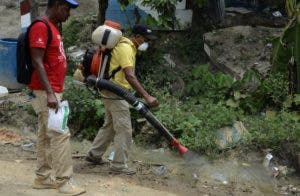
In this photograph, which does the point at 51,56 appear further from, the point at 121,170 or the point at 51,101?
the point at 121,170

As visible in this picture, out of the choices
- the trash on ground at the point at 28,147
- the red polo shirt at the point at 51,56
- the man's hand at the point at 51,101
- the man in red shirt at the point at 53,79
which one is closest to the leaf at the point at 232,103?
the trash on ground at the point at 28,147

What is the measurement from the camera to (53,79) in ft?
18.0

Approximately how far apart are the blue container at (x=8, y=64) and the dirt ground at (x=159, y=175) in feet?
5.01

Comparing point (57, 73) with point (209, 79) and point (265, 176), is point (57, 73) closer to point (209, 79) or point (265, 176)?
point (265, 176)

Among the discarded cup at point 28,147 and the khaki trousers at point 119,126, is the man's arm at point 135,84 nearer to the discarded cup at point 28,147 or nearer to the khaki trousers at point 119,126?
the khaki trousers at point 119,126

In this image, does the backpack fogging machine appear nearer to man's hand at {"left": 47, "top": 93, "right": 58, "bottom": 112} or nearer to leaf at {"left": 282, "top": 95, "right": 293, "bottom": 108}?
man's hand at {"left": 47, "top": 93, "right": 58, "bottom": 112}

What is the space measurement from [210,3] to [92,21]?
2.60 meters

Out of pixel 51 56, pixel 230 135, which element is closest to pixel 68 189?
pixel 51 56

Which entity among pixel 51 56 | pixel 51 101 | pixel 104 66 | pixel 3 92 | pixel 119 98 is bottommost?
pixel 3 92

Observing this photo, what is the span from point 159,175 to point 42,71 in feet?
6.97

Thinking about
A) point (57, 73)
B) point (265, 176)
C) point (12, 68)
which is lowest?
point (265, 176)

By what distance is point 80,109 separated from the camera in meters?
7.95

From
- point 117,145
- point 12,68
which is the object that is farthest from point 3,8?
point 117,145

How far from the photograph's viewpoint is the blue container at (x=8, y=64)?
29.5ft
